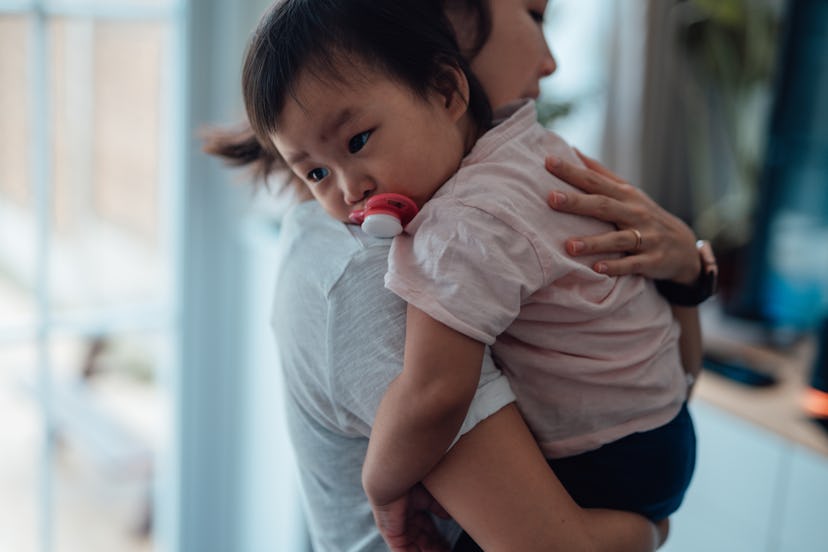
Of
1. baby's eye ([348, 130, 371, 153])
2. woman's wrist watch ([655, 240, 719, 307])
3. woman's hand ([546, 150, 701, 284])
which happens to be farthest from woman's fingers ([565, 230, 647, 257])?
baby's eye ([348, 130, 371, 153])

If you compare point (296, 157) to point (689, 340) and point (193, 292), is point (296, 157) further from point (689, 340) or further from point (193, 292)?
point (193, 292)

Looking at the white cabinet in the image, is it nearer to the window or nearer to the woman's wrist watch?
the woman's wrist watch

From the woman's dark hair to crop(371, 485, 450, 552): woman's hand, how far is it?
40 cm

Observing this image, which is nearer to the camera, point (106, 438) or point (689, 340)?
point (689, 340)

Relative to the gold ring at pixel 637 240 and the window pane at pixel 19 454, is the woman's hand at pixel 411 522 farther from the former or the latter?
the window pane at pixel 19 454

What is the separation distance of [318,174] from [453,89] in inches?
6.5

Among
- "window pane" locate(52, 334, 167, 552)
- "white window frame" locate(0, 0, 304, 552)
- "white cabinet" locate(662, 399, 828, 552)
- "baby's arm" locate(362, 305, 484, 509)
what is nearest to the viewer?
"baby's arm" locate(362, 305, 484, 509)

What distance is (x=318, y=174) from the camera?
0.83 metres

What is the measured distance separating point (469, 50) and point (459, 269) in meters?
0.31

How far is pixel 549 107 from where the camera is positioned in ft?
6.00

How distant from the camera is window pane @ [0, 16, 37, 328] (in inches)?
73.2

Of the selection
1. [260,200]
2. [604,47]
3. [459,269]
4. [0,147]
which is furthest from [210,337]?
[459,269]

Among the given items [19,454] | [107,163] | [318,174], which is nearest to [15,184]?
[107,163]

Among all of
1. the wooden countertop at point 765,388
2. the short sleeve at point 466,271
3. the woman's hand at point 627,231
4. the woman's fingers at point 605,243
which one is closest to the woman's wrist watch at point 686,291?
the woman's hand at point 627,231
